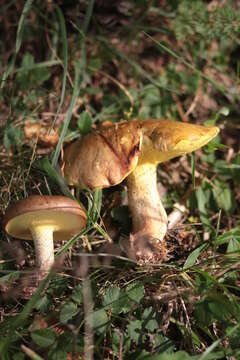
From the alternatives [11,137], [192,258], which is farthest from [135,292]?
[11,137]

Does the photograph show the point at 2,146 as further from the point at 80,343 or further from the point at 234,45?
the point at 234,45

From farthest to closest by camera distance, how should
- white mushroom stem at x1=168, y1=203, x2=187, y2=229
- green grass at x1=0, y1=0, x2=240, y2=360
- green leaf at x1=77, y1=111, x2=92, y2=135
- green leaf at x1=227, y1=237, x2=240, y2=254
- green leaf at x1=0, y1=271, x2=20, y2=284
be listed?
green leaf at x1=77, y1=111, x2=92, y2=135 < white mushroom stem at x1=168, y1=203, x2=187, y2=229 < green leaf at x1=227, y1=237, x2=240, y2=254 < green leaf at x1=0, y1=271, x2=20, y2=284 < green grass at x1=0, y1=0, x2=240, y2=360

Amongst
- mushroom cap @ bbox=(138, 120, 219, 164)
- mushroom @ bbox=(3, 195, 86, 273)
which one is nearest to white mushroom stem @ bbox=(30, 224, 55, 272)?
mushroom @ bbox=(3, 195, 86, 273)

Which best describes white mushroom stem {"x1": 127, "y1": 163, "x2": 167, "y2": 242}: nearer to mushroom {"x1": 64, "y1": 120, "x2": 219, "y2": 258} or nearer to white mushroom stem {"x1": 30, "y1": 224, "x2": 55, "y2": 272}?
mushroom {"x1": 64, "y1": 120, "x2": 219, "y2": 258}

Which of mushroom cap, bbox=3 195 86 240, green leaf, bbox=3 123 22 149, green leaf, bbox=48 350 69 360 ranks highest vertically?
green leaf, bbox=3 123 22 149

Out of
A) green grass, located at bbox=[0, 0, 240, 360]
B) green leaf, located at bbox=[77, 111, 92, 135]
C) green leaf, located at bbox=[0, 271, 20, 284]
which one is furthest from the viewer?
Answer: green leaf, located at bbox=[77, 111, 92, 135]

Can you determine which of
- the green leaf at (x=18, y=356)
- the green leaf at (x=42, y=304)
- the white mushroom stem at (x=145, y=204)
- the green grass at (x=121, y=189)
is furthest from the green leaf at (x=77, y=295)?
the white mushroom stem at (x=145, y=204)

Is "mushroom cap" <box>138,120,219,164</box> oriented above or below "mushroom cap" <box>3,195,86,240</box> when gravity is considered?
above

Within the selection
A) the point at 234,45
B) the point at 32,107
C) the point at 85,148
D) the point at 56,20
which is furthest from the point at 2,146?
the point at 234,45

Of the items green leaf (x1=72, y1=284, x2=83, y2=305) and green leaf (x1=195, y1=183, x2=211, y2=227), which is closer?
green leaf (x1=72, y1=284, x2=83, y2=305)

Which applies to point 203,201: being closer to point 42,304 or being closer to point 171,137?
point 171,137
